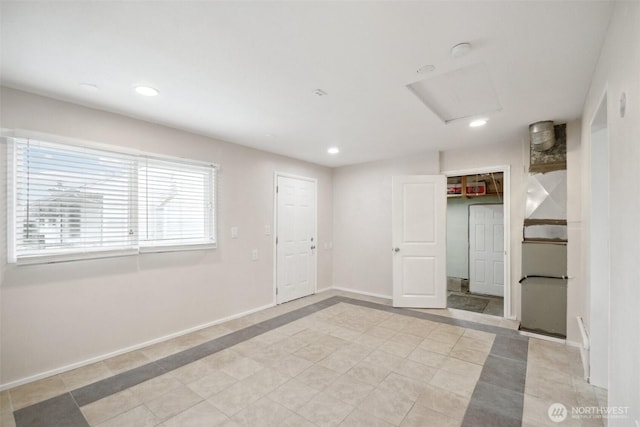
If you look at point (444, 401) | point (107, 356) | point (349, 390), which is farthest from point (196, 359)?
point (444, 401)

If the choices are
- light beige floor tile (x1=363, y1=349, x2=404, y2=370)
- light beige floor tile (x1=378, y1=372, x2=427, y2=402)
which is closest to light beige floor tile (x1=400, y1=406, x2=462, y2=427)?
light beige floor tile (x1=378, y1=372, x2=427, y2=402)

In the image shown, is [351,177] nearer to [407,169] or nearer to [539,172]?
[407,169]

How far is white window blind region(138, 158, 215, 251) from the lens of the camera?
122 inches

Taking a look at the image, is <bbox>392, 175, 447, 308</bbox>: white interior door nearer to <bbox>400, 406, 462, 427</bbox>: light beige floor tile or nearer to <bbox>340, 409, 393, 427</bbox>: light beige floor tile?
<bbox>400, 406, 462, 427</bbox>: light beige floor tile

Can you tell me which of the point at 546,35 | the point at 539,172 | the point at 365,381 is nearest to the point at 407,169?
the point at 539,172

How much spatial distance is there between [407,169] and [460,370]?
314 centimetres

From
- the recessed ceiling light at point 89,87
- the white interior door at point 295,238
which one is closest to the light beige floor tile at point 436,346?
the white interior door at point 295,238

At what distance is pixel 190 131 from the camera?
11.3 ft

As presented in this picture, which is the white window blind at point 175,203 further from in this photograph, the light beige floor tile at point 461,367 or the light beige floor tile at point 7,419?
the light beige floor tile at point 461,367

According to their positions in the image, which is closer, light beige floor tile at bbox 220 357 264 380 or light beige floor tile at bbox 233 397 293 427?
light beige floor tile at bbox 233 397 293 427

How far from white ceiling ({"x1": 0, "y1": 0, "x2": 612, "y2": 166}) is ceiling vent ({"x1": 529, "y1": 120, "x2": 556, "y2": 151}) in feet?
0.35

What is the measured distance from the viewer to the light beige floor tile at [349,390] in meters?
2.15

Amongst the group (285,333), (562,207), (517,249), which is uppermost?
(562,207)

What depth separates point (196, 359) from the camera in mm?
2770
